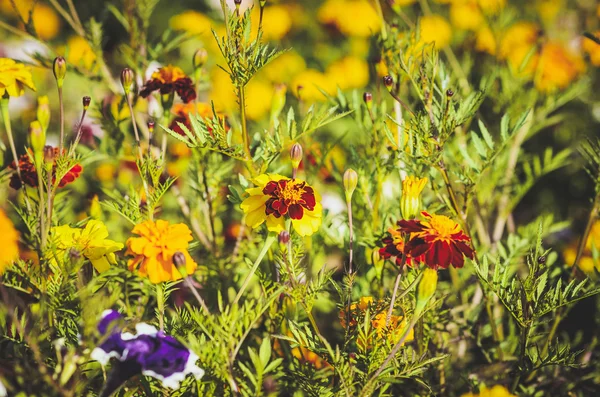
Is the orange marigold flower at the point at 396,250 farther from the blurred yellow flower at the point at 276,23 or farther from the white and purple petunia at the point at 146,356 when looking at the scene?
the blurred yellow flower at the point at 276,23

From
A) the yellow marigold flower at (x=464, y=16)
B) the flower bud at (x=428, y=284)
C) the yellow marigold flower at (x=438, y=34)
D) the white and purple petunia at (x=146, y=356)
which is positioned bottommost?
the white and purple petunia at (x=146, y=356)

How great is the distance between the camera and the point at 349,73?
1.92m

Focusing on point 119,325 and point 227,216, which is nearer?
point 119,325

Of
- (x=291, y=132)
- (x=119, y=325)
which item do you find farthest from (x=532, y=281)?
(x=119, y=325)

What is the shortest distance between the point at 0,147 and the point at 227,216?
0.77 meters

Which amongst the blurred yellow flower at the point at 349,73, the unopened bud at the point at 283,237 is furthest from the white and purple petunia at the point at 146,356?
the blurred yellow flower at the point at 349,73

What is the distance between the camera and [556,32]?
2094mm

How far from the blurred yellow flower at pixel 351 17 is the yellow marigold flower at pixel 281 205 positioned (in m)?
1.36

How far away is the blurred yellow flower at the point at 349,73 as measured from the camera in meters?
1.92

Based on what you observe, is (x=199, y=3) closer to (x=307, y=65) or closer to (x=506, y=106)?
(x=307, y=65)

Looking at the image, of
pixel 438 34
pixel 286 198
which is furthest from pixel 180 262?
pixel 438 34

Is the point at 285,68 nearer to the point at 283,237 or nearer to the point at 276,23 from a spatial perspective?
the point at 276,23

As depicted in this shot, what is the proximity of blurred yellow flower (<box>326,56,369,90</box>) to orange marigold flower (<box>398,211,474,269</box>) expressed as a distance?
4.12ft

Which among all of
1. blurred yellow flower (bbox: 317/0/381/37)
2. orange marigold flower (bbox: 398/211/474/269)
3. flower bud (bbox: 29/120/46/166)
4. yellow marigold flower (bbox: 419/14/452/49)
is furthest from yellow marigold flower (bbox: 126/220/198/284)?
blurred yellow flower (bbox: 317/0/381/37)
